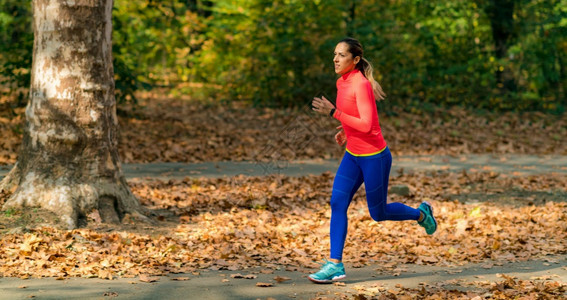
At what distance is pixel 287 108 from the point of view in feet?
71.0

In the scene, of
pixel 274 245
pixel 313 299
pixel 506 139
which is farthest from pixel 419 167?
pixel 313 299

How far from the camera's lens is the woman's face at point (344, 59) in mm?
5898

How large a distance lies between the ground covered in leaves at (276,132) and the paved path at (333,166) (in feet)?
2.39

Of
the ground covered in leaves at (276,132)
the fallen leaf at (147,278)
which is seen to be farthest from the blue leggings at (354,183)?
the ground covered in leaves at (276,132)

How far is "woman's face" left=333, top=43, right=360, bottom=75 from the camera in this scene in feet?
19.4

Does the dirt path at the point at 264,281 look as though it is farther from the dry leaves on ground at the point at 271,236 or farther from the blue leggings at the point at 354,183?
the blue leggings at the point at 354,183

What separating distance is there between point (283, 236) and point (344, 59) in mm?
2948

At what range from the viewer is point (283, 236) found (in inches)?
325

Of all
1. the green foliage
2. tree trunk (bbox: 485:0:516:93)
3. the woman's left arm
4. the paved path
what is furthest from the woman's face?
tree trunk (bbox: 485:0:516:93)

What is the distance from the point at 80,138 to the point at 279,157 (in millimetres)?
7610

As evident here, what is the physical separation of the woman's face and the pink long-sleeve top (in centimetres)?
7

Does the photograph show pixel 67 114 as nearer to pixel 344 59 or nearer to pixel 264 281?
pixel 264 281

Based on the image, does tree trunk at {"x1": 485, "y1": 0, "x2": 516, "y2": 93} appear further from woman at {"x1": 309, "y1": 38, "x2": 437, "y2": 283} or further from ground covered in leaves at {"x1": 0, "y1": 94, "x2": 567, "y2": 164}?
woman at {"x1": 309, "y1": 38, "x2": 437, "y2": 283}

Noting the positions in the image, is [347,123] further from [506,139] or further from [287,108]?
[287,108]
